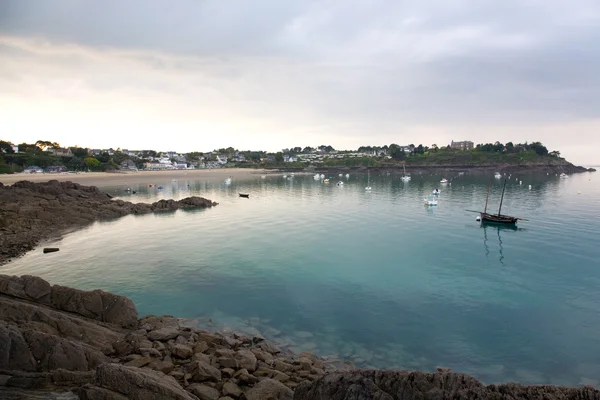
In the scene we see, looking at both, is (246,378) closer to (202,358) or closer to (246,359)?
(246,359)

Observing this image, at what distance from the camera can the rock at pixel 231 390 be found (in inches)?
419

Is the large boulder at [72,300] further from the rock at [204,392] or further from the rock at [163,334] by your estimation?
the rock at [204,392]

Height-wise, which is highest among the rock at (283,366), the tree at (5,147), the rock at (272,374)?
the tree at (5,147)

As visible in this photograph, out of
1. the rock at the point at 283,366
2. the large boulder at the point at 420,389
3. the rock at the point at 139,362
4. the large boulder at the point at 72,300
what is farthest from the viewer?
the large boulder at the point at 72,300

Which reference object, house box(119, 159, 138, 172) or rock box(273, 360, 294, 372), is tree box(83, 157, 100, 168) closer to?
house box(119, 159, 138, 172)

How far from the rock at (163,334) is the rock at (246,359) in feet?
10.1

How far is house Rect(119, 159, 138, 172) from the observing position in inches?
7288

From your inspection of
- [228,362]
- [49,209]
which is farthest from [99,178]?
[228,362]

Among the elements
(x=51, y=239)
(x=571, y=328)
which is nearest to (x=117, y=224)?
(x=51, y=239)

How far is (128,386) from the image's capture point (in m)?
8.47

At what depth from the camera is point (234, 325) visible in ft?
61.4

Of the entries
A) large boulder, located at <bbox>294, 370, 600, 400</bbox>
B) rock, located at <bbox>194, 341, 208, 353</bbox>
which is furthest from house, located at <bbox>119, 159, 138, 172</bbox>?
large boulder, located at <bbox>294, 370, 600, 400</bbox>

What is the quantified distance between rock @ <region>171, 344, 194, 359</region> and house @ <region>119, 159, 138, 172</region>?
189 m

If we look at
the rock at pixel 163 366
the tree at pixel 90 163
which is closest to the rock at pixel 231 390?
the rock at pixel 163 366
